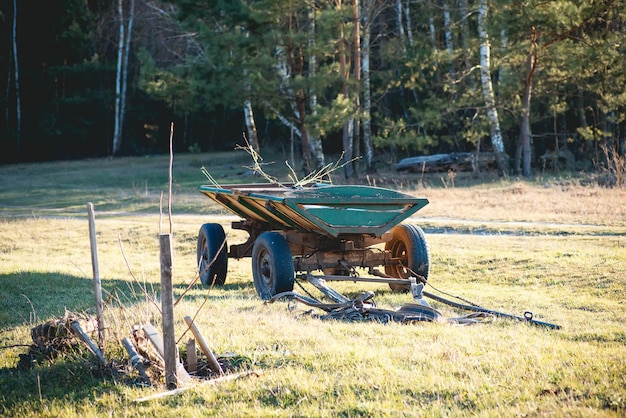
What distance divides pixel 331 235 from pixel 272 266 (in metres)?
0.81

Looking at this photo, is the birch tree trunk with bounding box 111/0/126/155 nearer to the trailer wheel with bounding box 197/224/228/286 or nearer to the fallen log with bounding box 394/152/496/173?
the fallen log with bounding box 394/152/496/173

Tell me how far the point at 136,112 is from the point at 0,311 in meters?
37.1

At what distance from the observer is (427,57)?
25.5 m

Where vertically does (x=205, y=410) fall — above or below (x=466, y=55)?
below

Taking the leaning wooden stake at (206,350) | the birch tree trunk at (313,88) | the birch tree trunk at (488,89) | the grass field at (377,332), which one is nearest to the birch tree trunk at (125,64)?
the birch tree trunk at (313,88)

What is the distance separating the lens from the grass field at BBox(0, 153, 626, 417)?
14.9 feet

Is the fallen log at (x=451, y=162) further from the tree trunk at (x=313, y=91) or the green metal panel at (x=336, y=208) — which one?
the green metal panel at (x=336, y=208)

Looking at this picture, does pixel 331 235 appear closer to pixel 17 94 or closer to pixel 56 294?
pixel 56 294

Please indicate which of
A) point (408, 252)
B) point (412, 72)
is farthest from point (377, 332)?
point (412, 72)

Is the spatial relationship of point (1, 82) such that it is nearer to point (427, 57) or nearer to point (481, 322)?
point (427, 57)

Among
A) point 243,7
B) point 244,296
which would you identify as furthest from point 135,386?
point 243,7

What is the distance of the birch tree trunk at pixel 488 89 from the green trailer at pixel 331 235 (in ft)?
52.9

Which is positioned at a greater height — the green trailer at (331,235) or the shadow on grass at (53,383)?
the green trailer at (331,235)

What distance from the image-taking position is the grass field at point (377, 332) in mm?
4551
